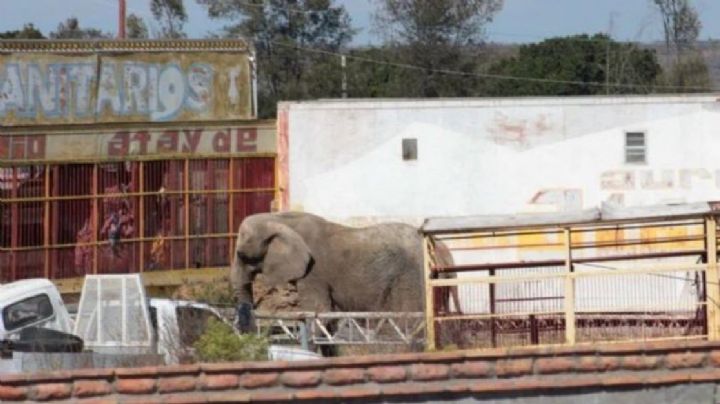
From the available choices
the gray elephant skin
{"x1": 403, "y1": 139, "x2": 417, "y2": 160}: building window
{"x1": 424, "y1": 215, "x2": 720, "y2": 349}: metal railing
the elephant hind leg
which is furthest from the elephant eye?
{"x1": 424, "y1": 215, "x2": 720, "y2": 349}: metal railing

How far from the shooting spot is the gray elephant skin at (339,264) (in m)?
28.5

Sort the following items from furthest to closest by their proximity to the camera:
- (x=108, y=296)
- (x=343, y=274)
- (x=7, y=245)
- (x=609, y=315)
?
1. (x=7, y=245)
2. (x=343, y=274)
3. (x=108, y=296)
4. (x=609, y=315)

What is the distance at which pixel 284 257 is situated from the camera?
2808 cm

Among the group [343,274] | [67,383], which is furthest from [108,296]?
[67,383]

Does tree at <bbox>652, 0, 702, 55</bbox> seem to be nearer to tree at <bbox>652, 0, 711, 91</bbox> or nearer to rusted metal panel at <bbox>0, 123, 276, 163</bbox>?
tree at <bbox>652, 0, 711, 91</bbox>

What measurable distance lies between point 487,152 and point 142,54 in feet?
27.9

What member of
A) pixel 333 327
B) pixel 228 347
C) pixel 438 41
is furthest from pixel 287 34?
pixel 228 347

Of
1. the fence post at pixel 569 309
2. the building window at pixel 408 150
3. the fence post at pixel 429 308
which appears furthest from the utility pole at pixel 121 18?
the fence post at pixel 569 309

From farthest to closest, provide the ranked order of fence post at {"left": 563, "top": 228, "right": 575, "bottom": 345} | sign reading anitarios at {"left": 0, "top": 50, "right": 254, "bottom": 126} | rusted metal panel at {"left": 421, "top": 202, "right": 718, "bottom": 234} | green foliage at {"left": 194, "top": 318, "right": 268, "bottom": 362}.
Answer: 1. sign reading anitarios at {"left": 0, "top": 50, "right": 254, "bottom": 126}
2. rusted metal panel at {"left": 421, "top": 202, "right": 718, "bottom": 234}
3. fence post at {"left": 563, "top": 228, "right": 575, "bottom": 345}
4. green foliage at {"left": 194, "top": 318, "right": 268, "bottom": 362}

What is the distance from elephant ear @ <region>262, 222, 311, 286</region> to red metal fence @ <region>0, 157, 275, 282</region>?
5.82 metres

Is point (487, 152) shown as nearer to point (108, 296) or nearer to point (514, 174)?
point (514, 174)

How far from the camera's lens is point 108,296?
2198cm

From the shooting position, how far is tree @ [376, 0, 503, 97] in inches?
2542

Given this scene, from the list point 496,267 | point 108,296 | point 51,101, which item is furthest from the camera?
point 51,101
